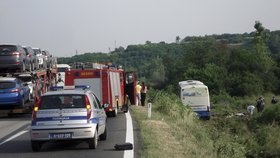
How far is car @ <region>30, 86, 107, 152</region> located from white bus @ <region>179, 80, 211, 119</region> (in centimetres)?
3721

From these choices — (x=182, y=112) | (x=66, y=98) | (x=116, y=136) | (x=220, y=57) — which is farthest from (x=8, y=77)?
(x=220, y=57)

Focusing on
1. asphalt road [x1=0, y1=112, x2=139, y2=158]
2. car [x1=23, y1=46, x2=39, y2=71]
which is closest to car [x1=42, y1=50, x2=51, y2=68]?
car [x1=23, y1=46, x2=39, y2=71]

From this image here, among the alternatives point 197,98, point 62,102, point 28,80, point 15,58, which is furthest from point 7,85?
point 197,98

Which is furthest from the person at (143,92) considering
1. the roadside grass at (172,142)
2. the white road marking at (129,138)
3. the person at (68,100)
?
the person at (68,100)

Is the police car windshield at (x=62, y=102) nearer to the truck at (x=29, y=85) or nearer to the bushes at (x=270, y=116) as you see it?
the truck at (x=29, y=85)

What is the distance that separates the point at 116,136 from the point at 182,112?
1071 centimetres

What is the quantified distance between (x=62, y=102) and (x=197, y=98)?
3845 cm

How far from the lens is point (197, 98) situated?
51.8 meters

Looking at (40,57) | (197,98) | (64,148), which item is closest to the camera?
(64,148)

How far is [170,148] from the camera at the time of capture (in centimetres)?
1384

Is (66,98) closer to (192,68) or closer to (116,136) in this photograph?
(116,136)

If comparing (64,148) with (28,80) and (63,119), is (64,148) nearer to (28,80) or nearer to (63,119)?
(63,119)

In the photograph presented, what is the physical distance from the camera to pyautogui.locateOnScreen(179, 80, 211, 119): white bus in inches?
2020

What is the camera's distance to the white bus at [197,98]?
51312 mm
